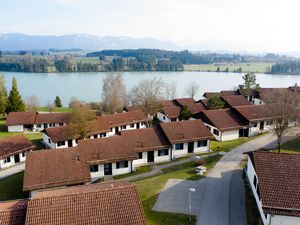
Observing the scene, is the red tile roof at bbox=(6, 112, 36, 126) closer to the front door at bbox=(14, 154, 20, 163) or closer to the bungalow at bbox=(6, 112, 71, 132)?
the bungalow at bbox=(6, 112, 71, 132)

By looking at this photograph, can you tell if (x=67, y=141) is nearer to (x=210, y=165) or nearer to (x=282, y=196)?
(x=210, y=165)

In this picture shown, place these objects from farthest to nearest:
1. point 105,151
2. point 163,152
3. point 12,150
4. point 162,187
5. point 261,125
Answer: point 261,125 → point 12,150 → point 163,152 → point 105,151 → point 162,187

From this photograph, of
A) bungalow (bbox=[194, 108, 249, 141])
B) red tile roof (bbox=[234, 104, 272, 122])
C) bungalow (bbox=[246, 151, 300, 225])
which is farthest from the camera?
red tile roof (bbox=[234, 104, 272, 122])

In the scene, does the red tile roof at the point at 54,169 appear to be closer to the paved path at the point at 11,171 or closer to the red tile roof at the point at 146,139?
the red tile roof at the point at 146,139

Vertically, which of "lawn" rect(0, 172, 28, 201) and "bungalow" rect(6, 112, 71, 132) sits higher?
"bungalow" rect(6, 112, 71, 132)

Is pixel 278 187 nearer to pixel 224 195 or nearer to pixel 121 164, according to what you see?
pixel 224 195

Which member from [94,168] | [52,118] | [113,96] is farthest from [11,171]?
[113,96]

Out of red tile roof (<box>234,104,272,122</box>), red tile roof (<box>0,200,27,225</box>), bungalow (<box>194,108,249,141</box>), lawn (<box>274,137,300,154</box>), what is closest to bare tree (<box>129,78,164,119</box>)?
bungalow (<box>194,108,249,141</box>)

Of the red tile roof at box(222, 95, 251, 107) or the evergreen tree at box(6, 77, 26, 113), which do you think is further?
the evergreen tree at box(6, 77, 26, 113)
